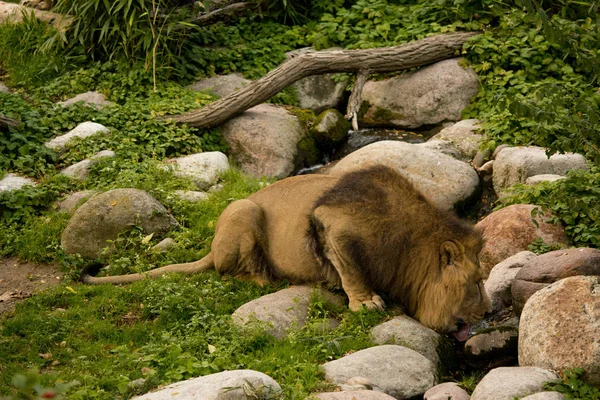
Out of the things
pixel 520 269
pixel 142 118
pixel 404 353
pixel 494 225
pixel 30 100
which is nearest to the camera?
pixel 404 353

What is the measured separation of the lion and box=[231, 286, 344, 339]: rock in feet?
0.91

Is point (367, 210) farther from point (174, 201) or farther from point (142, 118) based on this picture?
point (142, 118)

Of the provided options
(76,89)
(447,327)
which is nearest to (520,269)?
(447,327)

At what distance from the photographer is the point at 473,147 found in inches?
476

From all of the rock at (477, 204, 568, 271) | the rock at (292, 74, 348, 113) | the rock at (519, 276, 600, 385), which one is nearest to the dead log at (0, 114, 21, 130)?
the rock at (292, 74, 348, 113)

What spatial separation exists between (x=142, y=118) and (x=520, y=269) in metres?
6.38

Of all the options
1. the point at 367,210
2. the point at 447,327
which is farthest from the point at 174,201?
the point at 447,327

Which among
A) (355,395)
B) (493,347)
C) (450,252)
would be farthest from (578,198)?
(355,395)

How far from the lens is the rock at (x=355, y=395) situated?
5.41 metres

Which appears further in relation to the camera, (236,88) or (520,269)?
(236,88)

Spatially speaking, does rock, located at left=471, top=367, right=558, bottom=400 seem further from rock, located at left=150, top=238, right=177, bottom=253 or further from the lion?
rock, located at left=150, top=238, right=177, bottom=253

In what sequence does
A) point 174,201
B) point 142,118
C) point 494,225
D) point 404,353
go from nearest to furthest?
point 404,353, point 494,225, point 174,201, point 142,118

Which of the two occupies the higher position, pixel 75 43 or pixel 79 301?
pixel 75 43

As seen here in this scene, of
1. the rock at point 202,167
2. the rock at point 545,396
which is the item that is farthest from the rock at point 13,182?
the rock at point 545,396
